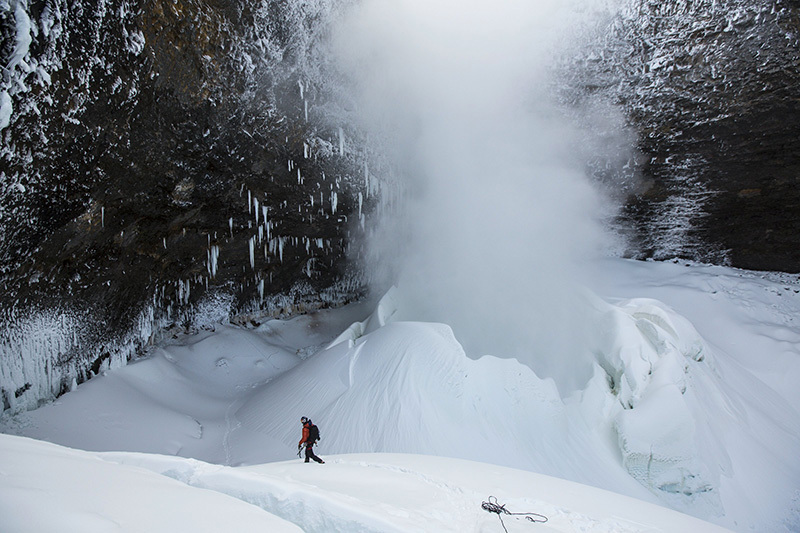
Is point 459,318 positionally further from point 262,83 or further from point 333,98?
point 262,83

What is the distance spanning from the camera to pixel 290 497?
2418 millimetres

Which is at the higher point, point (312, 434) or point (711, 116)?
point (711, 116)

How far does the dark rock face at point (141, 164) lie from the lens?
5.07 metres

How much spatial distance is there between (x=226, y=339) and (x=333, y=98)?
Result: 6.72 metres

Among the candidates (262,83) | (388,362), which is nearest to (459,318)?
(388,362)

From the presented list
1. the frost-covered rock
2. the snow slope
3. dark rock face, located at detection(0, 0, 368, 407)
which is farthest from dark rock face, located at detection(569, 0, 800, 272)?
the snow slope

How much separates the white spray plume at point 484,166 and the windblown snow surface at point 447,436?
0.92 meters

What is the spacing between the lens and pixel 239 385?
32.4 feet

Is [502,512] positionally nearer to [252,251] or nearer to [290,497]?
[290,497]

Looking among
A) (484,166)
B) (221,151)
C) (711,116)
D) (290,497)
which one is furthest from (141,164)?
(711,116)

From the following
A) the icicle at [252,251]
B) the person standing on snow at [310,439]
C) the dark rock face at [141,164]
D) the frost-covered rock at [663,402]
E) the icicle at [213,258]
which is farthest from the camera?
the icicle at [252,251]

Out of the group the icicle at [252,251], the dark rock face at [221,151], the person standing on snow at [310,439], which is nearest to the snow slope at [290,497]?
the person standing on snow at [310,439]

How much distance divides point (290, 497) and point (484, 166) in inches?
323

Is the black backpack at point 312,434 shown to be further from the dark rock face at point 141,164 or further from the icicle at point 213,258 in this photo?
the icicle at point 213,258
